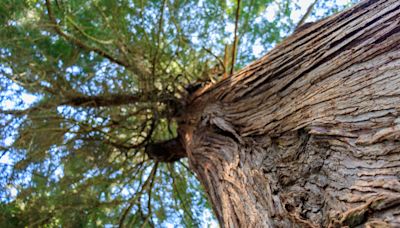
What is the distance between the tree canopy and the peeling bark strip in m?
0.98

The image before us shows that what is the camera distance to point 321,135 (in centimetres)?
118

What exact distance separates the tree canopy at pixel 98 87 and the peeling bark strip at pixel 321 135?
98cm

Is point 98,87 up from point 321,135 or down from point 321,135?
up

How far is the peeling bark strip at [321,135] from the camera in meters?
0.96

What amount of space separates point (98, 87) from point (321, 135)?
7.35 ft

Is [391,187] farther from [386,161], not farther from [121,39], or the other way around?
[121,39]

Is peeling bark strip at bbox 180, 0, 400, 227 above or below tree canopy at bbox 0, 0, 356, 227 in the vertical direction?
below

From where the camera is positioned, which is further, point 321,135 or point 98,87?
point 98,87

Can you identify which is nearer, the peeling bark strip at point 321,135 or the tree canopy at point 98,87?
the peeling bark strip at point 321,135

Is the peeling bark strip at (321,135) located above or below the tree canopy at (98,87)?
below

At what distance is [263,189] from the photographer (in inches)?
49.8

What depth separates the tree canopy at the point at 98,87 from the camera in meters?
2.66

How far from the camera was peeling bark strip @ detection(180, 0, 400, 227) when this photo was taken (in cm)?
96

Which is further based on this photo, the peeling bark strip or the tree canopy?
the tree canopy
